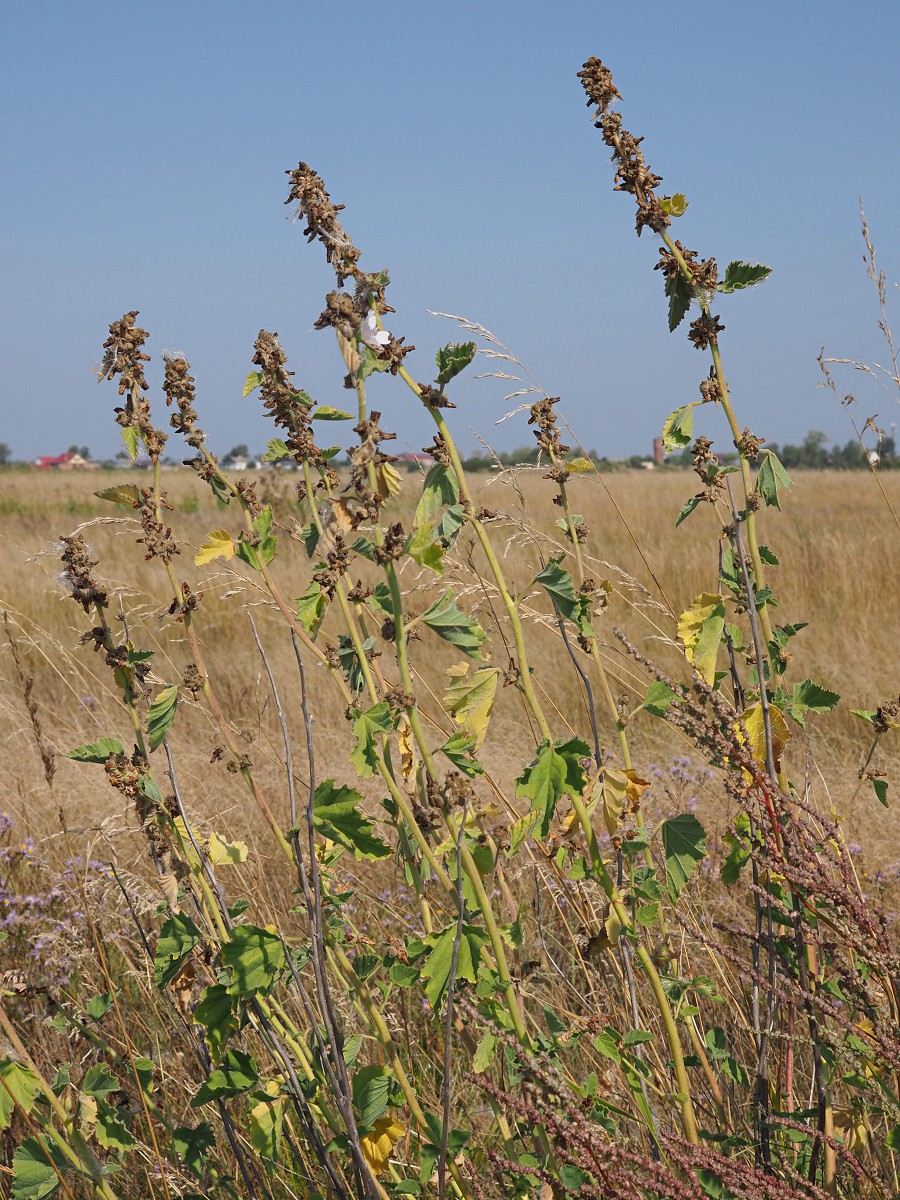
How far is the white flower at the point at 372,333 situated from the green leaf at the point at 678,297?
45cm

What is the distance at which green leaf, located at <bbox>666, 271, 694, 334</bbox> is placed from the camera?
1289 millimetres

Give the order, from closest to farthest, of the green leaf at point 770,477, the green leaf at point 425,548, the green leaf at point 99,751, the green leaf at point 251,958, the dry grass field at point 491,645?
the green leaf at point 425,548 → the green leaf at point 251,958 → the green leaf at point 99,751 → the green leaf at point 770,477 → the dry grass field at point 491,645

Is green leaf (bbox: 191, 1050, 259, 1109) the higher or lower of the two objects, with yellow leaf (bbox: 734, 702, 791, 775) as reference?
lower

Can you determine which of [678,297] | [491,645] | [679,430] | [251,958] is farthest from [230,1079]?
[491,645]

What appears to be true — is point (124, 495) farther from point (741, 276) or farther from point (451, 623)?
point (741, 276)

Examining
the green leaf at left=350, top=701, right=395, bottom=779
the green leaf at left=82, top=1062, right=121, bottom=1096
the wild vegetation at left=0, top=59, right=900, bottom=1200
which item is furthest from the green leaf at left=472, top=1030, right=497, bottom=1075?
the green leaf at left=82, top=1062, right=121, bottom=1096

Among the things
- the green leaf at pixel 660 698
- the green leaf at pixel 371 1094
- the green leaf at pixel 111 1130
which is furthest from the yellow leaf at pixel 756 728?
the green leaf at pixel 111 1130

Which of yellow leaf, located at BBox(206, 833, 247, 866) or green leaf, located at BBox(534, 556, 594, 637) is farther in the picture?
yellow leaf, located at BBox(206, 833, 247, 866)

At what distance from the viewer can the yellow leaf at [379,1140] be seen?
4.12ft

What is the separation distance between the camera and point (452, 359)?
3.32 ft

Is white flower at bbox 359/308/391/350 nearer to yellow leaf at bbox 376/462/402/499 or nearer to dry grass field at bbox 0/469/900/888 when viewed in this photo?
yellow leaf at bbox 376/462/402/499

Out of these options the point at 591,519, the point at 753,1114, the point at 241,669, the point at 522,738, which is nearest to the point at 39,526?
the point at 591,519

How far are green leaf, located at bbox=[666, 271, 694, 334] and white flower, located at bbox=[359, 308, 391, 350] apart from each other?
450 mm

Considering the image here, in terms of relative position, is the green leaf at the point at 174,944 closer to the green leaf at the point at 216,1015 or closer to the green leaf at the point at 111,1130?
the green leaf at the point at 216,1015
